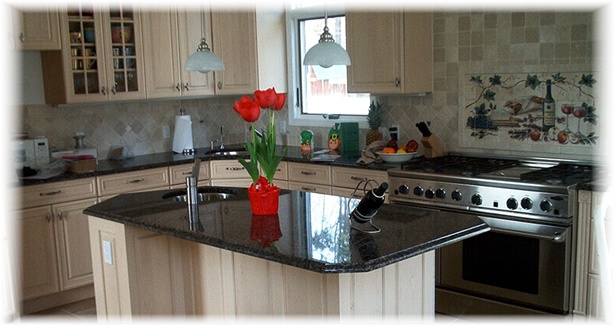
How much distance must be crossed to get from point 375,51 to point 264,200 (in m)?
2.18

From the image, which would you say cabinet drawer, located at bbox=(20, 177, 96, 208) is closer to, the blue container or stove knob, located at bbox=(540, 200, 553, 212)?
the blue container

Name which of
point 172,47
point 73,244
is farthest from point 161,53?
point 73,244

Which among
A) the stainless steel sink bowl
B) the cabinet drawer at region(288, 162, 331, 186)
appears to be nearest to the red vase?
the stainless steel sink bowl

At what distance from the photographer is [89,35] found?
493 centimetres

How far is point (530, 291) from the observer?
150 inches

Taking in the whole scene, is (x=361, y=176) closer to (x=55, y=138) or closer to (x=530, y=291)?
(x=530, y=291)

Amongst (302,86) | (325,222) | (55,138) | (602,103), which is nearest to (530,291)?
→ (602,103)

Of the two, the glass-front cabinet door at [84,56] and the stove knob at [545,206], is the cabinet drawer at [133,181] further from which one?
the stove knob at [545,206]

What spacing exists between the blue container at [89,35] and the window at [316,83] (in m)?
1.70

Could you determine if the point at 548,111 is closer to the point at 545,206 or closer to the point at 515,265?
the point at 545,206

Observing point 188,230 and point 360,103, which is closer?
point 188,230

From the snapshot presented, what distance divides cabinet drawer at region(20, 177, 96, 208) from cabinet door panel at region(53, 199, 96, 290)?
0.05 metres

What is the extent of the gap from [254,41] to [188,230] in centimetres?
311

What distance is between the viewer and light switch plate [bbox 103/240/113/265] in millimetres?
3316
